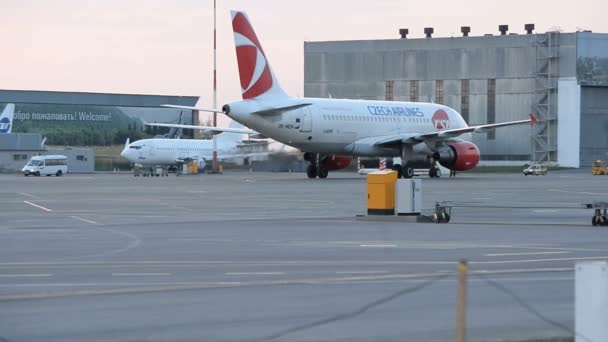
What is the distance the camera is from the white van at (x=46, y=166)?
80.3 meters

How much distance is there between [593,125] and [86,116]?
50872 mm

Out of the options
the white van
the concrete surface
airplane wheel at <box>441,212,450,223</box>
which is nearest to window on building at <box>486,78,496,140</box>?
the white van

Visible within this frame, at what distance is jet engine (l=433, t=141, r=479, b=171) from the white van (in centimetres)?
3313

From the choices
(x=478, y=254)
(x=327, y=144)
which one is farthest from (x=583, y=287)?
(x=327, y=144)

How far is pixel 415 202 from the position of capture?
1030 inches

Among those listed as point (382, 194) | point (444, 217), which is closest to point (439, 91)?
point (382, 194)

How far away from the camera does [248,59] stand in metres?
51.4

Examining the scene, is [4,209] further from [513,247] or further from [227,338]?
[227,338]

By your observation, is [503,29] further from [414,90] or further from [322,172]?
[322,172]

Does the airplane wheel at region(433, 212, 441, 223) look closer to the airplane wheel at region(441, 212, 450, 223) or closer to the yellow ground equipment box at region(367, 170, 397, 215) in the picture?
the airplane wheel at region(441, 212, 450, 223)

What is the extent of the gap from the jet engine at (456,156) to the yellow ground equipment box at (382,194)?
104ft

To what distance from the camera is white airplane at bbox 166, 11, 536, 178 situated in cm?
5150

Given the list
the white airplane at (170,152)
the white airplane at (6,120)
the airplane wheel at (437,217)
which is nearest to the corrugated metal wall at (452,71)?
the white airplane at (170,152)

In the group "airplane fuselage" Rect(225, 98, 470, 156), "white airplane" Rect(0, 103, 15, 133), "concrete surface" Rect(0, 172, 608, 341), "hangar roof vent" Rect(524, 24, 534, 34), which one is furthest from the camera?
"white airplane" Rect(0, 103, 15, 133)
